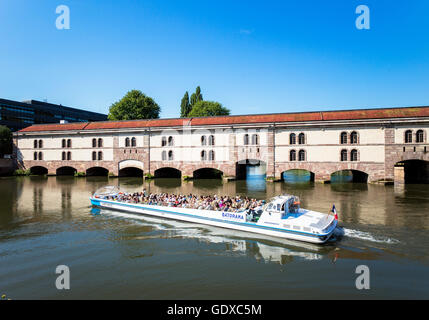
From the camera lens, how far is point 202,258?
1338 centimetres

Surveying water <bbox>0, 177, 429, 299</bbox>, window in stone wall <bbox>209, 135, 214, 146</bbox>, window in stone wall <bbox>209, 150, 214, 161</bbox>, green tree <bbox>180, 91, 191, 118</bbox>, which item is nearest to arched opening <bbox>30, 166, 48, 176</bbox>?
green tree <bbox>180, 91, 191, 118</bbox>

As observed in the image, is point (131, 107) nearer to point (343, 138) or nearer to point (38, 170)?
point (38, 170)

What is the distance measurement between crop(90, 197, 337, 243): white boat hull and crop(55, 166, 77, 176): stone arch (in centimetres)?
3493

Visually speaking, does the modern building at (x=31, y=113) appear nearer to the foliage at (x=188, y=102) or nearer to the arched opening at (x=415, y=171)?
the foliage at (x=188, y=102)

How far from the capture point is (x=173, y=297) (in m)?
9.99

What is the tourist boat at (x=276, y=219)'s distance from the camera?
15219 millimetres

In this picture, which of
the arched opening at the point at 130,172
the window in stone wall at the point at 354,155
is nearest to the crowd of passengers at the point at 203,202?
the window in stone wall at the point at 354,155

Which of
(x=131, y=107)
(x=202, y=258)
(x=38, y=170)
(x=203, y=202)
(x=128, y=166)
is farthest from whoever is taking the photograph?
(x=131, y=107)

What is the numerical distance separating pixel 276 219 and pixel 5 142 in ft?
211

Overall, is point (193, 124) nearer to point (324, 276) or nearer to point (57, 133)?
point (57, 133)

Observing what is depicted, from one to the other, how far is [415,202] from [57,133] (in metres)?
58.1

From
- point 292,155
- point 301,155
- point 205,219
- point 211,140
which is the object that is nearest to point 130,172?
point 211,140

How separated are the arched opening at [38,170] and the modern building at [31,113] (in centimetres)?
2545
